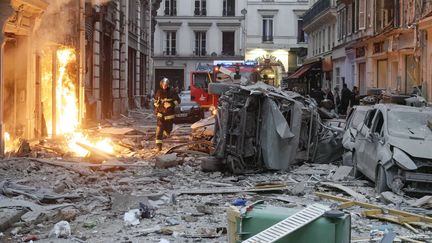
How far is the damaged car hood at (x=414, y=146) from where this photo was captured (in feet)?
29.9

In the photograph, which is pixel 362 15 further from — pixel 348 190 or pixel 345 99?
pixel 348 190

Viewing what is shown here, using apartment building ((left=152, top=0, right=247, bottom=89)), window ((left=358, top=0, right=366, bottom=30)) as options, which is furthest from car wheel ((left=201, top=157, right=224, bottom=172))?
apartment building ((left=152, top=0, right=247, bottom=89))

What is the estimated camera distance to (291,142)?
12.2 metres

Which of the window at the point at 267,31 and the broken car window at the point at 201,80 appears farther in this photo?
the window at the point at 267,31

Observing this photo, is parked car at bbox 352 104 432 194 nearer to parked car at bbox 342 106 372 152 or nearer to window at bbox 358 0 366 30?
parked car at bbox 342 106 372 152

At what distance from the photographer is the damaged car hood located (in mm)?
9109

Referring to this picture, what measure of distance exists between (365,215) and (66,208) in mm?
3981

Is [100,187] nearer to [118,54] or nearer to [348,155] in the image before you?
[348,155]

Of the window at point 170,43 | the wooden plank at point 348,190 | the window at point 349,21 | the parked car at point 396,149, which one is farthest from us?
the window at point 170,43

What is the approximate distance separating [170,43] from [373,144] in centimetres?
5332

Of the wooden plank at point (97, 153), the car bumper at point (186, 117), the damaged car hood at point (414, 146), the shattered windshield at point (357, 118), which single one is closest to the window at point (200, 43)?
the car bumper at point (186, 117)

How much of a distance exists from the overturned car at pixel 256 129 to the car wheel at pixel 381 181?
240cm

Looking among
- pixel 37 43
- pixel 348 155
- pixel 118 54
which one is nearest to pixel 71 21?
pixel 37 43

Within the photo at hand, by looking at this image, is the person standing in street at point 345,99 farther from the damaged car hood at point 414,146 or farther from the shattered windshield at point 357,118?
the damaged car hood at point 414,146
